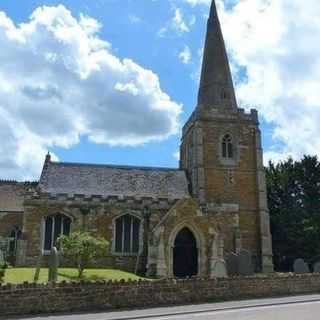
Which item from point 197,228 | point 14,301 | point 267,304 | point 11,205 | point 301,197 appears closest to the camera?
point 14,301

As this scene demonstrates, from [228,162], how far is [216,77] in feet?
25.0

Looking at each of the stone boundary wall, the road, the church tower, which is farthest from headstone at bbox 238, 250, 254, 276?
the church tower

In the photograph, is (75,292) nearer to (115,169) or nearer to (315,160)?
(115,169)

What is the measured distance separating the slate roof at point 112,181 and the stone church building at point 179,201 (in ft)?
0.23

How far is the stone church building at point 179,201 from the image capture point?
29094 millimetres

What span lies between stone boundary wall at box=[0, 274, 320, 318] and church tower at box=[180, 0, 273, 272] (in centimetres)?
1436

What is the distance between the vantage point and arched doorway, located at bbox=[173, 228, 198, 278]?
29.5m

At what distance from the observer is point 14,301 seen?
502 inches

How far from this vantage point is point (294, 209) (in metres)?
40.0

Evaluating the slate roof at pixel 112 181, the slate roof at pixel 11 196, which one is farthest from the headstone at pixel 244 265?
the slate roof at pixel 11 196

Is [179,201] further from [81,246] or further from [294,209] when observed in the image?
[294,209]

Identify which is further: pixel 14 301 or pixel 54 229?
pixel 54 229

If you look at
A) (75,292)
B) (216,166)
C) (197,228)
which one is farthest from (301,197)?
(75,292)

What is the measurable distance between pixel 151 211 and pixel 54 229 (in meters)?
6.16
